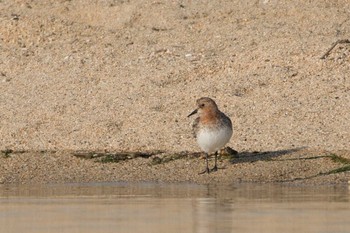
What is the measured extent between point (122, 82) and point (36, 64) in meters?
1.72

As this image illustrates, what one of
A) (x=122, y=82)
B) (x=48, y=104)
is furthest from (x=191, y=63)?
(x=48, y=104)

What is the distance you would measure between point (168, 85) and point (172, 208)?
6.64 m

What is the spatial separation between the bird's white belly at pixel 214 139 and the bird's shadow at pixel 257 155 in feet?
1.06

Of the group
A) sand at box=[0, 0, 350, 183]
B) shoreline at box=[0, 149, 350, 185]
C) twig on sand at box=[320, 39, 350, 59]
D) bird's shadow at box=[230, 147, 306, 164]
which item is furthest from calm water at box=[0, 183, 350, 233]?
twig on sand at box=[320, 39, 350, 59]

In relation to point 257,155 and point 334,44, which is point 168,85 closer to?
point 334,44

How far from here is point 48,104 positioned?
1834cm

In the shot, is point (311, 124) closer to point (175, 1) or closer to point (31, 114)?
point (31, 114)

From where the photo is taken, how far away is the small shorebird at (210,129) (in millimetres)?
15594

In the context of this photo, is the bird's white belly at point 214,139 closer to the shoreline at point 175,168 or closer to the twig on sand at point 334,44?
the shoreline at point 175,168

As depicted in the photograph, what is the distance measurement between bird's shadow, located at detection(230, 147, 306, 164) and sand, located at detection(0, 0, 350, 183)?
→ 1.0 inches

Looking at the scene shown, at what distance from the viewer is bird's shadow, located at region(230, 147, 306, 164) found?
1573cm

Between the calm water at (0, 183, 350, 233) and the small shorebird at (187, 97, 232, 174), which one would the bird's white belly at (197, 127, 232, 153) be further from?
the calm water at (0, 183, 350, 233)

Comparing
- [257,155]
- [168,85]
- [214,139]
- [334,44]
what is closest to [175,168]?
[214,139]

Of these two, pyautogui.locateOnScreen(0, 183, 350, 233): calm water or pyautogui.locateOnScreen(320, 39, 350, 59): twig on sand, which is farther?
pyautogui.locateOnScreen(320, 39, 350, 59): twig on sand
